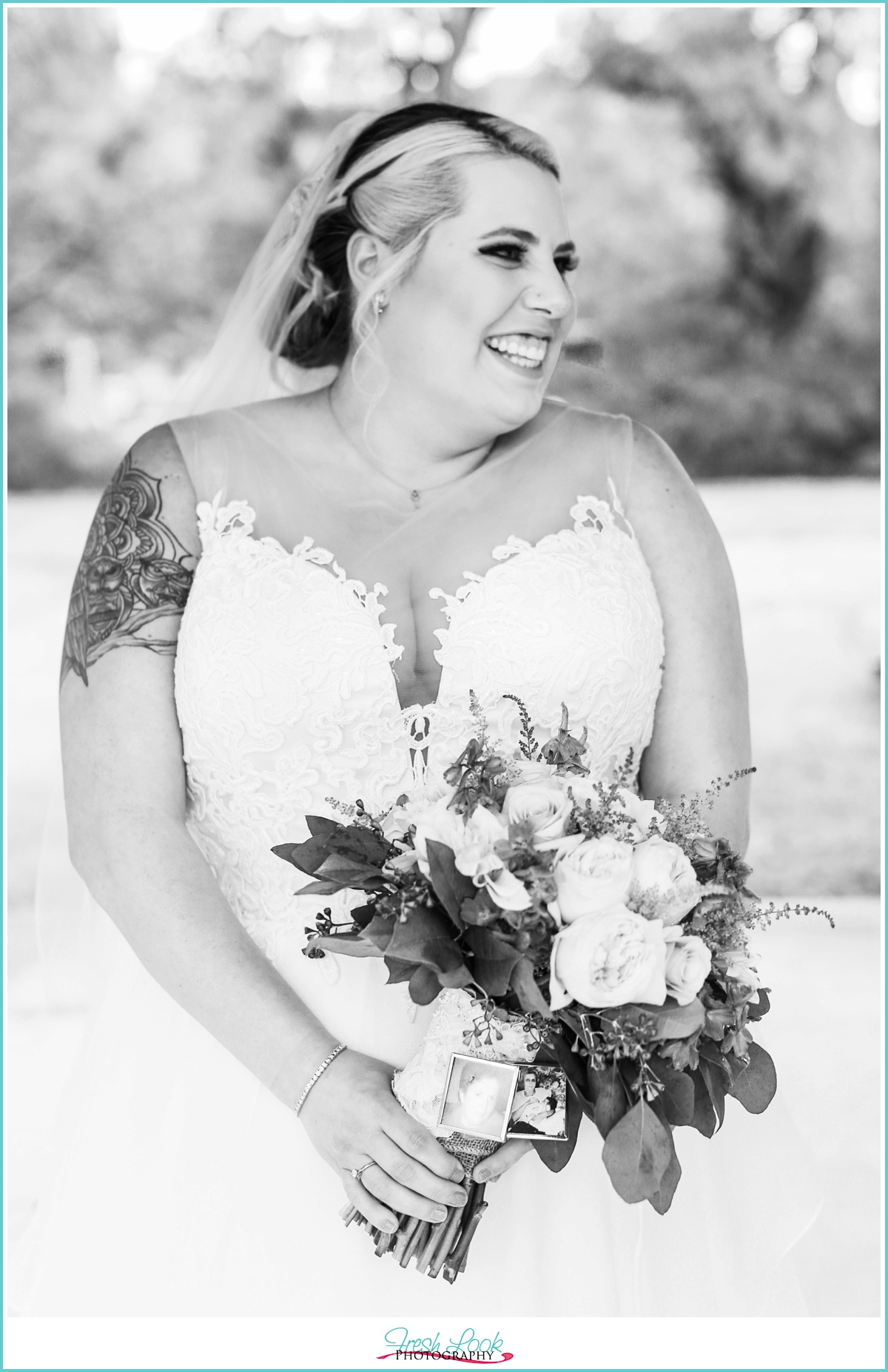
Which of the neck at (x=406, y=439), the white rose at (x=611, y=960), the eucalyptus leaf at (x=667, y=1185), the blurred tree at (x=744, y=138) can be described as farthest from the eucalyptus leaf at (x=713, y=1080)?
the blurred tree at (x=744, y=138)

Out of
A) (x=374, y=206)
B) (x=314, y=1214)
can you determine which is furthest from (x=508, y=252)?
(x=314, y=1214)

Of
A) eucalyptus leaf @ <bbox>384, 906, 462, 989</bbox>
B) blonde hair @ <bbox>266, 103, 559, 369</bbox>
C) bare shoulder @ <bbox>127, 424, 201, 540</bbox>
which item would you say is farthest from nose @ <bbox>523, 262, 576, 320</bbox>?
eucalyptus leaf @ <bbox>384, 906, 462, 989</bbox>

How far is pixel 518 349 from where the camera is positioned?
2619mm

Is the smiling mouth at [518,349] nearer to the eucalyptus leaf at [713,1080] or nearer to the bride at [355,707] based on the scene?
the bride at [355,707]

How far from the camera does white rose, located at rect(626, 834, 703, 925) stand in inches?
69.9

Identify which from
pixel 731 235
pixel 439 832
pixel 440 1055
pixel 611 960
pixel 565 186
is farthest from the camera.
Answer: pixel 731 235

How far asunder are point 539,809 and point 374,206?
1623 millimetres

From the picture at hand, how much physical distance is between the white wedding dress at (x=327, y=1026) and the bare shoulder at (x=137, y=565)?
53mm

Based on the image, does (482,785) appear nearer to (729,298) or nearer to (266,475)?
(266,475)

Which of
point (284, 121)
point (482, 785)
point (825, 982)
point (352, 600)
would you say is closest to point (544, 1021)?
point (482, 785)

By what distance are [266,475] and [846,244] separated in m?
7.77

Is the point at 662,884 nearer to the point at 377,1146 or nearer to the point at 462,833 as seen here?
the point at 462,833

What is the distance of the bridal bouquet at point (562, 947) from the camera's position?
174 cm

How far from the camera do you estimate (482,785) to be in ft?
6.11
